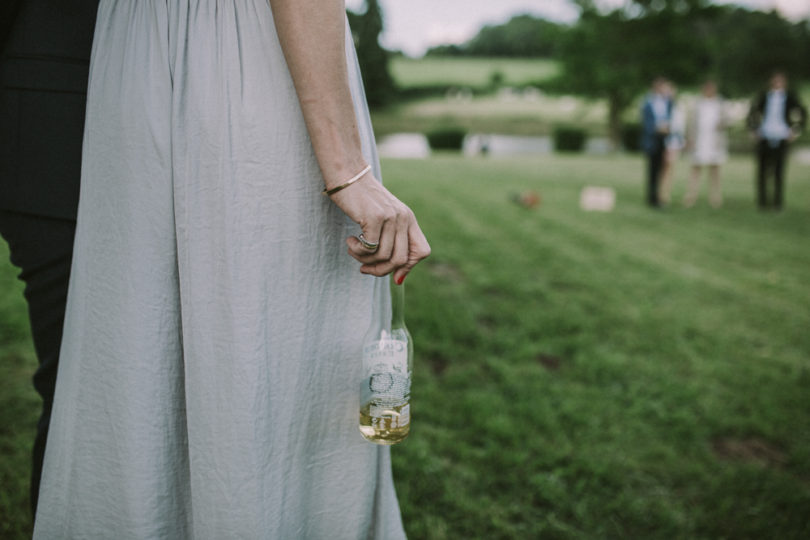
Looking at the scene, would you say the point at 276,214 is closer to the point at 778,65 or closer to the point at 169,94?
the point at 169,94

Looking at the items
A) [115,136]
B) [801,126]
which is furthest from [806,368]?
[801,126]

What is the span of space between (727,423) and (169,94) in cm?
283

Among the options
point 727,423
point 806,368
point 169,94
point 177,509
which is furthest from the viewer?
point 806,368

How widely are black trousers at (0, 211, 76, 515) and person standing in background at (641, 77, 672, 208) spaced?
9.46 metres

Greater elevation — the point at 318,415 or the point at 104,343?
the point at 104,343

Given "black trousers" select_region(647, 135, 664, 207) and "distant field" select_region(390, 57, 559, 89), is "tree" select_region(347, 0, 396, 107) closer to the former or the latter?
"distant field" select_region(390, 57, 559, 89)

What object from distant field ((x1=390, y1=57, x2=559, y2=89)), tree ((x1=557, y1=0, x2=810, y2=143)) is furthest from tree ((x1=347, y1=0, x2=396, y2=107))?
tree ((x1=557, y1=0, x2=810, y2=143))

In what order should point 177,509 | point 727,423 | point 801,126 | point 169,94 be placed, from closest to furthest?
point 169,94 → point 177,509 → point 727,423 → point 801,126

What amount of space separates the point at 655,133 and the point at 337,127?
9.48 metres

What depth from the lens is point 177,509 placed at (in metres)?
1.10

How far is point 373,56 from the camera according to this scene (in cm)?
3488

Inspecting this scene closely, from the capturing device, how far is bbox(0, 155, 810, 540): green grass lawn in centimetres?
205

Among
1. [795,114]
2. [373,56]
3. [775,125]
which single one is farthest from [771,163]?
[373,56]

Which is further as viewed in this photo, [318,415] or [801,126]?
[801,126]
